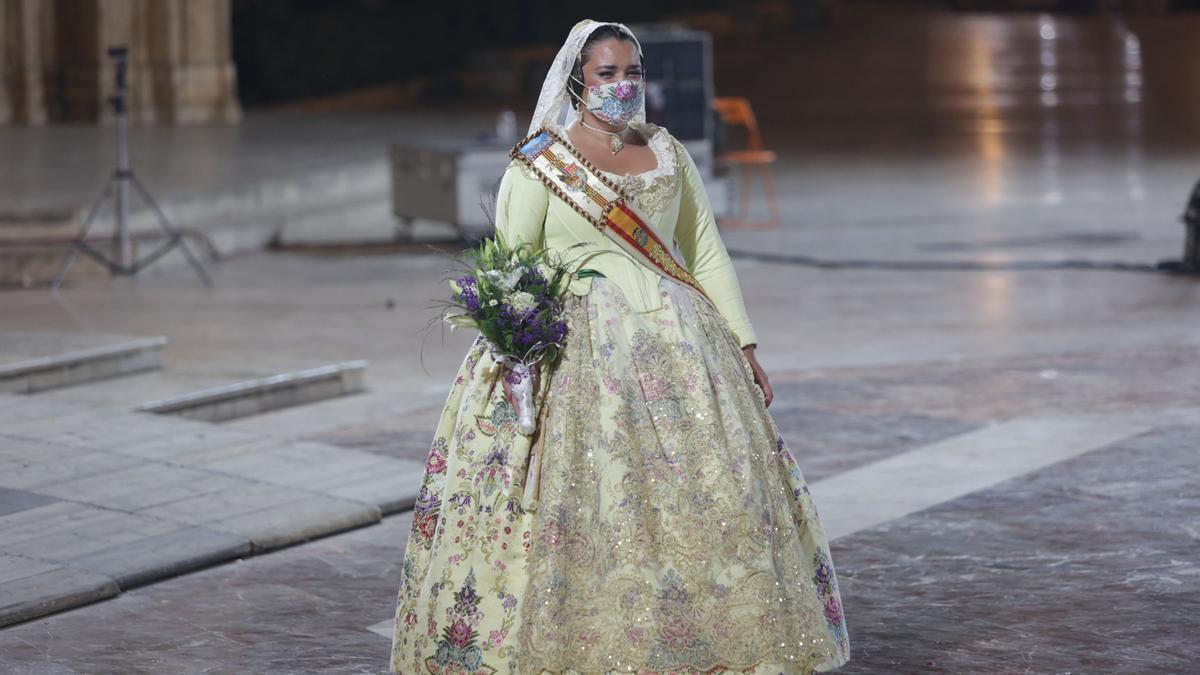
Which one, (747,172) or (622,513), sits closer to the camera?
(622,513)

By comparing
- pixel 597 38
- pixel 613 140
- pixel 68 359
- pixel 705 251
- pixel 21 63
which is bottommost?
pixel 68 359

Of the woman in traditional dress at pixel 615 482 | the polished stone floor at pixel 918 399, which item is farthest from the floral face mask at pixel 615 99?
the polished stone floor at pixel 918 399

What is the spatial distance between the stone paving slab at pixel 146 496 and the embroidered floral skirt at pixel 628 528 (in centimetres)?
181

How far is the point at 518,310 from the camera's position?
15.5 feet

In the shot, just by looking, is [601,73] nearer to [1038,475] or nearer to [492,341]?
[492,341]

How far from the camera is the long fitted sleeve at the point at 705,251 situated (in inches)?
198

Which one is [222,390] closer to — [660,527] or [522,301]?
[522,301]

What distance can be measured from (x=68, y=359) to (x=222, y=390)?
3.00ft

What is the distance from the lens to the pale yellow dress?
4.68m

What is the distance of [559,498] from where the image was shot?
471cm

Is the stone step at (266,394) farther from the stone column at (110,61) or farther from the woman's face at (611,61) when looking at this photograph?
the stone column at (110,61)

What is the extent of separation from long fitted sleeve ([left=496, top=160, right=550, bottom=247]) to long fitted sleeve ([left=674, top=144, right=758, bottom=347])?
0.37m

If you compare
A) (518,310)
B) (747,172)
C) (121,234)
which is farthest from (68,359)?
(747,172)

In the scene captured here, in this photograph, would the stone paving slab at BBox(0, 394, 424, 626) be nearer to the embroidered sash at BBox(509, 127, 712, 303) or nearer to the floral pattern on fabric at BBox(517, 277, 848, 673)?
the floral pattern on fabric at BBox(517, 277, 848, 673)
